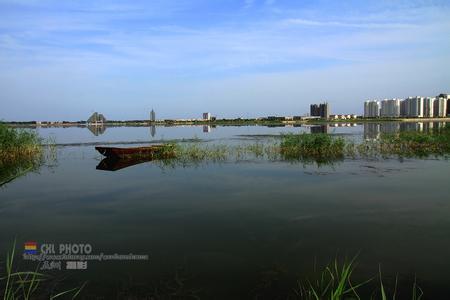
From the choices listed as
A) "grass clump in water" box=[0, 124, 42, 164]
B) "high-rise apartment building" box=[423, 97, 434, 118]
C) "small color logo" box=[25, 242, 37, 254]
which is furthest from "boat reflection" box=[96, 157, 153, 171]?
"high-rise apartment building" box=[423, 97, 434, 118]

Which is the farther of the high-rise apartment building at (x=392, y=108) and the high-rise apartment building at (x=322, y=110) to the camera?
the high-rise apartment building at (x=392, y=108)

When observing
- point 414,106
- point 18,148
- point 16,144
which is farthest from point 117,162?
point 414,106

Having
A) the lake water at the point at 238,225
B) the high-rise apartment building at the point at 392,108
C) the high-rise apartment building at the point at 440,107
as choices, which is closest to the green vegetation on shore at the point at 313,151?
the lake water at the point at 238,225

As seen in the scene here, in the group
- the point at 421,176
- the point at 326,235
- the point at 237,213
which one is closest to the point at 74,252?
the point at 237,213

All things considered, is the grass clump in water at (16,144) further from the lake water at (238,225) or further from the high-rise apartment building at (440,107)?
the high-rise apartment building at (440,107)

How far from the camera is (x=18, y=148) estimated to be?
23.3 meters

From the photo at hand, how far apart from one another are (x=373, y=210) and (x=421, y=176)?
641 cm

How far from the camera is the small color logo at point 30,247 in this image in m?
7.72

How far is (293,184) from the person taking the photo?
14406 millimetres

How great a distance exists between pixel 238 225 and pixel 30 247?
4539 millimetres

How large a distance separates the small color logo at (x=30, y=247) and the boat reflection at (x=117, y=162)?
37.4 ft

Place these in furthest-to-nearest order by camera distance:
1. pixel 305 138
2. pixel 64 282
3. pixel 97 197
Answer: pixel 305 138 < pixel 97 197 < pixel 64 282

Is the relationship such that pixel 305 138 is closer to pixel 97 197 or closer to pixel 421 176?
pixel 421 176

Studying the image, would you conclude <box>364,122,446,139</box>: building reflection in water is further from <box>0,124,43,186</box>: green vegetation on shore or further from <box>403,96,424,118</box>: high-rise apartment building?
<box>403,96,424,118</box>: high-rise apartment building
